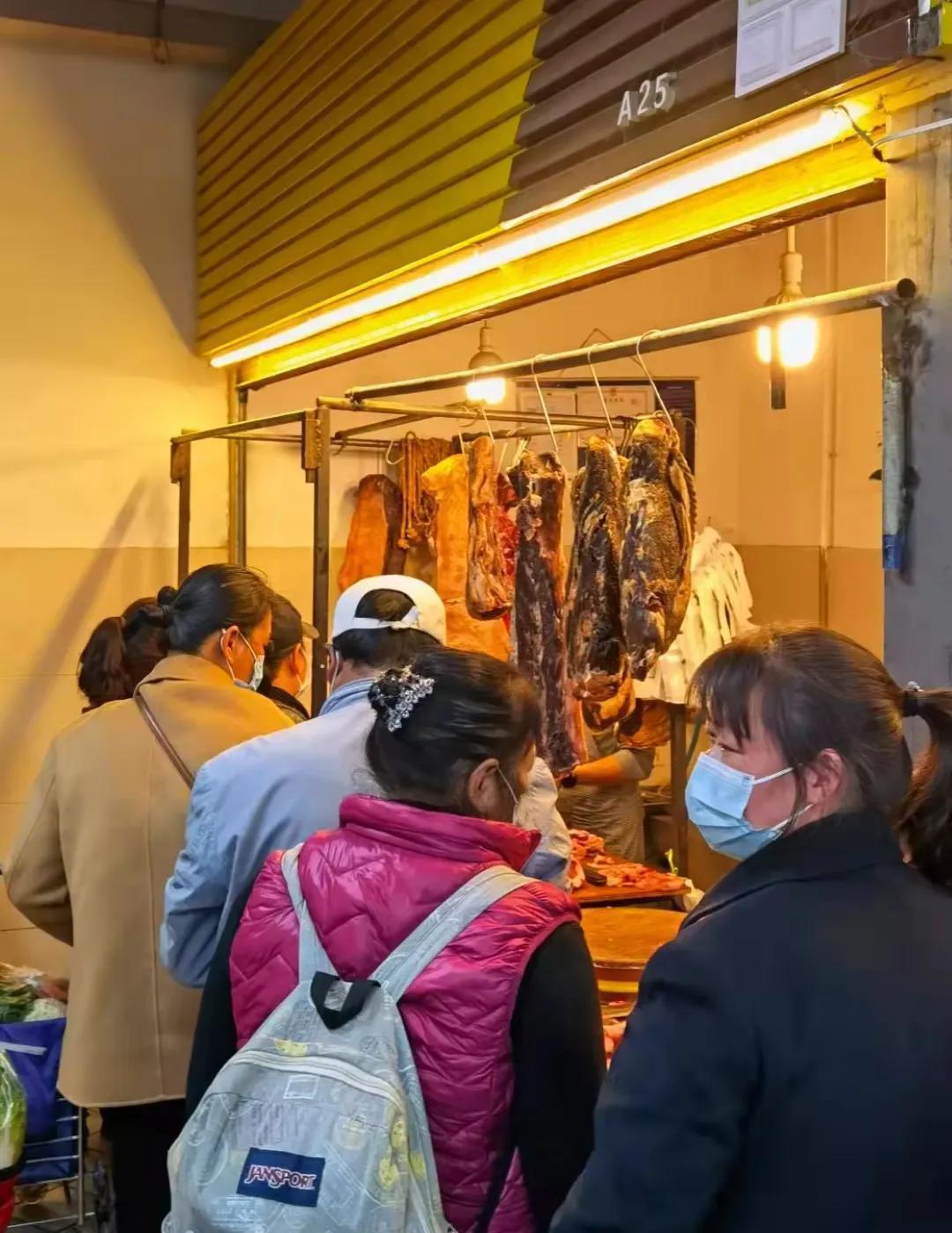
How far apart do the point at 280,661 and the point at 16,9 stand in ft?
10.8

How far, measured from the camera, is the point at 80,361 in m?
5.84

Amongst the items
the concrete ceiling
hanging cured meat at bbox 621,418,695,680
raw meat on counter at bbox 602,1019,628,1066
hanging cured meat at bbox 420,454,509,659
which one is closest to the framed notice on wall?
hanging cured meat at bbox 420,454,509,659

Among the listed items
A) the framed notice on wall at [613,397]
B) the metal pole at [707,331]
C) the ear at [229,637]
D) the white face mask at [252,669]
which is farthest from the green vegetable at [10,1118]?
the framed notice on wall at [613,397]

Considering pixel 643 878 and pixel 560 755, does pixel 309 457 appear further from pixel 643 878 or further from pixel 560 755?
pixel 643 878

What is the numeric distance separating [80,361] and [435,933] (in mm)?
4628

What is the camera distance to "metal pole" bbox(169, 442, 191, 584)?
18.8 ft

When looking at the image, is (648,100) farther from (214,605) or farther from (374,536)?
(374,536)

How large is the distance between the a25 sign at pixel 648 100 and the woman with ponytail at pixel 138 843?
1312 mm

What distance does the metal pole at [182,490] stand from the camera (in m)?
5.74

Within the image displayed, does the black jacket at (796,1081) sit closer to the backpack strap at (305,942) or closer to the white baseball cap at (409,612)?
the backpack strap at (305,942)

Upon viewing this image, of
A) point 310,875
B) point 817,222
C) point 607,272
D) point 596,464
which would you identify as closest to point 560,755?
point 596,464

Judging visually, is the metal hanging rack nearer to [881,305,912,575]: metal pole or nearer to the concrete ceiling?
[881,305,912,575]: metal pole

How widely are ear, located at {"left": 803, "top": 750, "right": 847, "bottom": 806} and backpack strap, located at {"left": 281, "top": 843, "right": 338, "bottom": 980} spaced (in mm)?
710

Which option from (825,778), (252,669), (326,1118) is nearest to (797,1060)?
(825,778)
